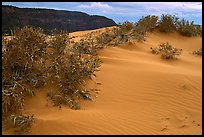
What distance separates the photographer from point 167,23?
598 inches

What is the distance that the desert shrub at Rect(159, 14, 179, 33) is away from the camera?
15070 mm

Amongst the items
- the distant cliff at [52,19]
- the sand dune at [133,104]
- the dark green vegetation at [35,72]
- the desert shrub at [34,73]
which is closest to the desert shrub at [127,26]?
the sand dune at [133,104]

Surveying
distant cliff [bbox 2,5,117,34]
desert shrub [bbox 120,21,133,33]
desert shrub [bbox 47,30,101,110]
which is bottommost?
distant cliff [bbox 2,5,117,34]

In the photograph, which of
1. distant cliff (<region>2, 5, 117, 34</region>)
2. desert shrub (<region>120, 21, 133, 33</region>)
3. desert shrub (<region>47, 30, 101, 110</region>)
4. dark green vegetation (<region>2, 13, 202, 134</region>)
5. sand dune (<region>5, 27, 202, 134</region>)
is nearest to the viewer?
sand dune (<region>5, 27, 202, 134</region>)

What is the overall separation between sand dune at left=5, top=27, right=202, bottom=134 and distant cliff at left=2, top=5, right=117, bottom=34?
57.7 feet

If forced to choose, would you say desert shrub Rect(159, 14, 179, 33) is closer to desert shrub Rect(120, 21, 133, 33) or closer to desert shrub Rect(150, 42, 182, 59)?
desert shrub Rect(120, 21, 133, 33)

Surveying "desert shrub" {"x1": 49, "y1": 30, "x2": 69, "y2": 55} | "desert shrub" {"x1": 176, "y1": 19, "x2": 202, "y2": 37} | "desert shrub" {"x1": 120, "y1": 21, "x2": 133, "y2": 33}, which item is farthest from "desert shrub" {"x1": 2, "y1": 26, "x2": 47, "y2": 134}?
"desert shrub" {"x1": 176, "y1": 19, "x2": 202, "y2": 37}

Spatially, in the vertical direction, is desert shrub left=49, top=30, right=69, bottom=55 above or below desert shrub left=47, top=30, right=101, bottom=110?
above

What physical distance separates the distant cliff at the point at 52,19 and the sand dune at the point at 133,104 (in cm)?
1759

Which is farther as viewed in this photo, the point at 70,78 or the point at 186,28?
the point at 186,28

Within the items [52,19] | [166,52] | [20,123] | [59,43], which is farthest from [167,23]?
[52,19]

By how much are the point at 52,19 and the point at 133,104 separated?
25138 millimetres

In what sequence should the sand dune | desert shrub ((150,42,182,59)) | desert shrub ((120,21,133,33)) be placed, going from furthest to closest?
desert shrub ((120,21,133,33)), desert shrub ((150,42,182,59)), the sand dune

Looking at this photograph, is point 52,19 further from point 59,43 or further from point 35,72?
point 35,72
